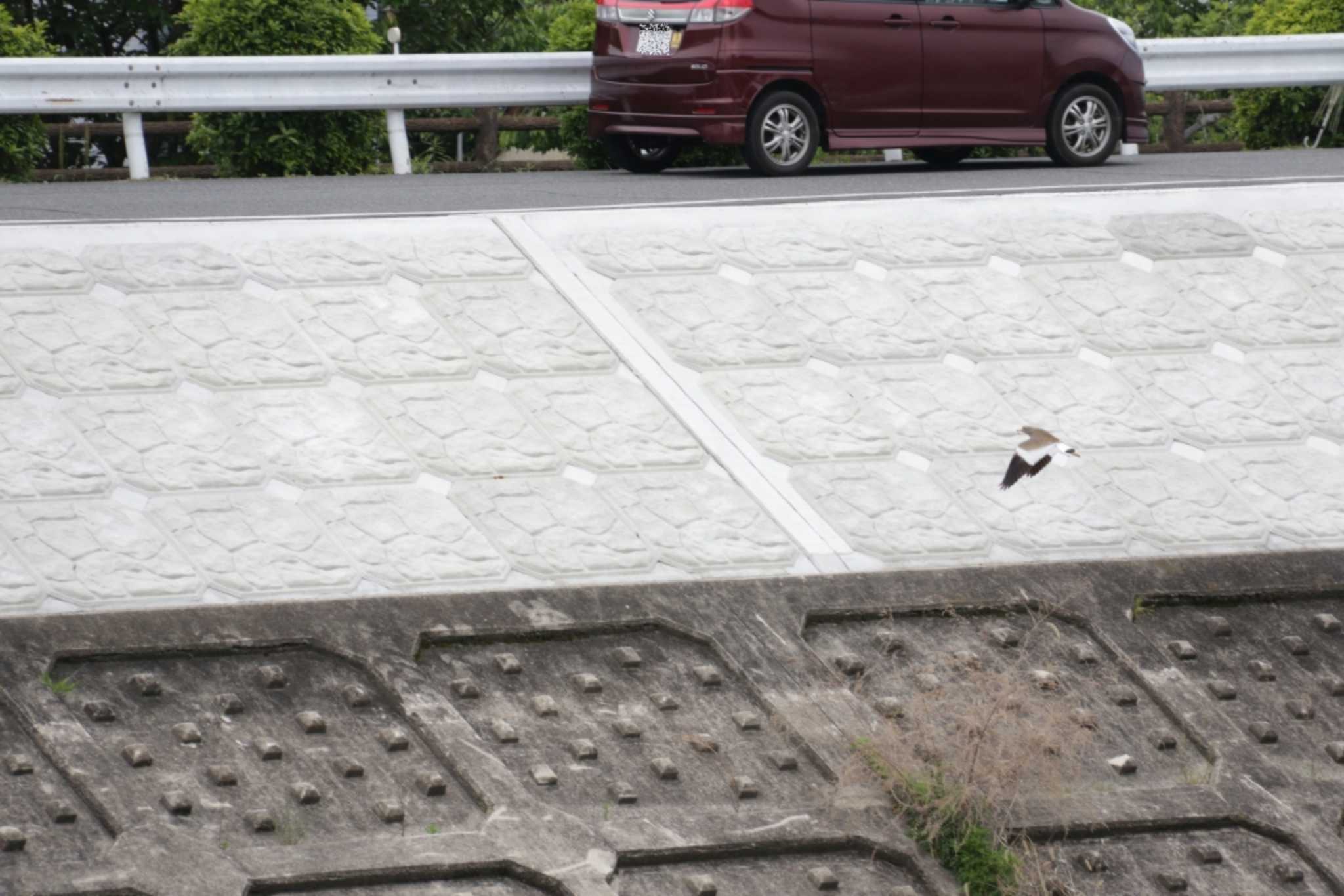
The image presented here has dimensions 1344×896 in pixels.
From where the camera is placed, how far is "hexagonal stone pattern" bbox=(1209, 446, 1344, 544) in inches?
273

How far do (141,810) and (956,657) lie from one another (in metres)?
2.54

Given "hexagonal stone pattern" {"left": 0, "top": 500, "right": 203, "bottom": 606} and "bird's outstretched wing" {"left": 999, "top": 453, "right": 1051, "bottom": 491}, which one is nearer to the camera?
"hexagonal stone pattern" {"left": 0, "top": 500, "right": 203, "bottom": 606}

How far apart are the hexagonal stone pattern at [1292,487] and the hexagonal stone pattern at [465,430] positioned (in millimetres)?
2676

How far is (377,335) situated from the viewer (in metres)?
7.43

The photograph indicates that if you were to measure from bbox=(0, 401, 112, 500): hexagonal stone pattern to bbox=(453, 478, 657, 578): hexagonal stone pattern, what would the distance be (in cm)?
130

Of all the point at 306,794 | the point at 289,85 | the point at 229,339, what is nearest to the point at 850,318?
the point at 229,339

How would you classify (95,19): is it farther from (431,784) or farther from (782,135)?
(431,784)

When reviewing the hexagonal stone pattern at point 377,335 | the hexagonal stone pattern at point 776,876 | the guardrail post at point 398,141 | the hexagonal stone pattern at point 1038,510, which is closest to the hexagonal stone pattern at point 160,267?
the hexagonal stone pattern at point 377,335

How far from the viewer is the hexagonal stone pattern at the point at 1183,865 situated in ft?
16.5

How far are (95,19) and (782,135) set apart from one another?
1239 centimetres

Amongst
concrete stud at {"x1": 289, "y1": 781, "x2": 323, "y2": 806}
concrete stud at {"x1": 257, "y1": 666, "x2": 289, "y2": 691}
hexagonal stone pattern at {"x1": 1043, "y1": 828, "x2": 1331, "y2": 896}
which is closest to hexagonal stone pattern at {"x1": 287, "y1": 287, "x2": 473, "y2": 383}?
concrete stud at {"x1": 257, "y1": 666, "x2": 289, "y2": 691}

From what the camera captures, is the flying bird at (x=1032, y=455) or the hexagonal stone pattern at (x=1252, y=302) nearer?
the flying bird at (x=1032, y=455)

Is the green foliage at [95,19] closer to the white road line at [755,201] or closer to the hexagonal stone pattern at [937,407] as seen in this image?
the white road line at [755,201]

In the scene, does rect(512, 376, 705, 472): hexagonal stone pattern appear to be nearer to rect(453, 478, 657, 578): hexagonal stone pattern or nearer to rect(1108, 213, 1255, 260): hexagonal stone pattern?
rect(453, 478, 657, 578): hexagonal stone pattern
